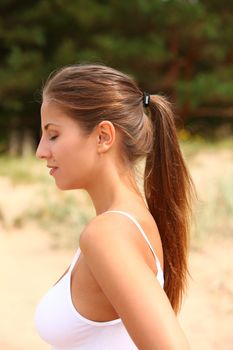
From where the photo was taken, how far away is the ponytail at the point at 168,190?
1.46 metres

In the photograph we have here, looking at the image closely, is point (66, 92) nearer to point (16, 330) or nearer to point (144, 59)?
point (16, 330)

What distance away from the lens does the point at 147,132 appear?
4.59ft

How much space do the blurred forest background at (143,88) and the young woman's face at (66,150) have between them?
1920 millimetres

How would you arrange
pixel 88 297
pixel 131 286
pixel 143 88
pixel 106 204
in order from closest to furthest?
pixel 131 286 → pixel 88 297 → pixel 106 204 → pixel 143 88

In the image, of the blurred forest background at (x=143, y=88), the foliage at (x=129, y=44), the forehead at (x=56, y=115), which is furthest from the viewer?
the foliage at (x=129, y=44)

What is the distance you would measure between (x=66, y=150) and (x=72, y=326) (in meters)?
0.32

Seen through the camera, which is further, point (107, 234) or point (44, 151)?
point (44, 151)

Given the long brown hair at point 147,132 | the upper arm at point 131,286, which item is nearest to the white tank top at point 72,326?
the upper arm at point 131,286

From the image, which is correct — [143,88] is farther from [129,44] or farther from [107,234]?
[107,234]

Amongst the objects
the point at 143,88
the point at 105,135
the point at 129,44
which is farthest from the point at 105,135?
the point at 143,88

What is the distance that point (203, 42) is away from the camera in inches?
387

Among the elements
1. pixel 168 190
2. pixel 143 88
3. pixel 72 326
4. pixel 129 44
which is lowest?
pixel 143 88

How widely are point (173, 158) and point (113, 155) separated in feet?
0.81

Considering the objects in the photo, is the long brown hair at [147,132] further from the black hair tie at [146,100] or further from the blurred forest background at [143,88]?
the blurred forest background at [143,88]
